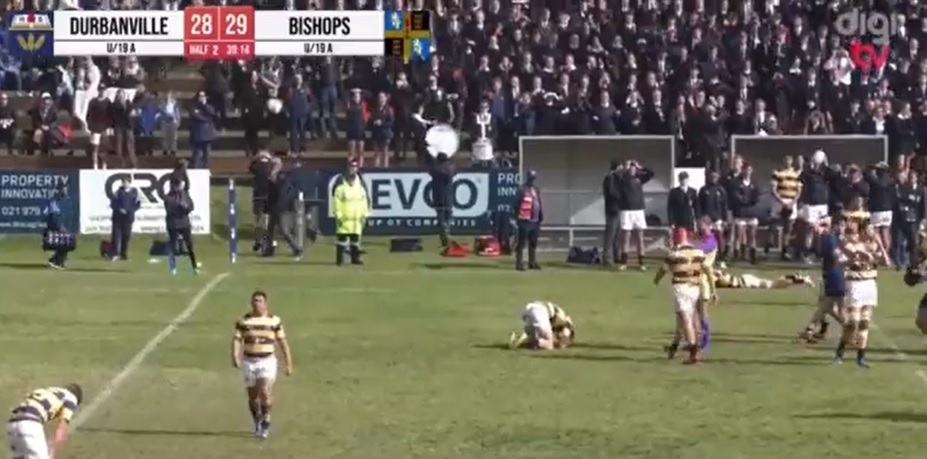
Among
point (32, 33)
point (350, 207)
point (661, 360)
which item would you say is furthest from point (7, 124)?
point (661, 360)

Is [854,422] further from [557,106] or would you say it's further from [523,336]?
[557,106]

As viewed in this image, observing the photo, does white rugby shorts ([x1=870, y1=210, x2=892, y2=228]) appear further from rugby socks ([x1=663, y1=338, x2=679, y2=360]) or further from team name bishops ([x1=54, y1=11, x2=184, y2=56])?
team name bishops ([x1=54, y1=11, x2=184, y2=56])

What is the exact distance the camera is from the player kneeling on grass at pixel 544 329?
28.1 meters

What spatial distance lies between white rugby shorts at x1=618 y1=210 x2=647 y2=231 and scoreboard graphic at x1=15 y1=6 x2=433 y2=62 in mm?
8967

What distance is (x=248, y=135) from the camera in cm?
4900

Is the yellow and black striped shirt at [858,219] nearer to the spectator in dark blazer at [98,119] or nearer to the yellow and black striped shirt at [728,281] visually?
the yellow and black striped shirt at [728,281]

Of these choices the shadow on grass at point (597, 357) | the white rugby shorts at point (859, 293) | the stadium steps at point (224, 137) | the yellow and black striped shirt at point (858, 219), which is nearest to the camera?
A: the white rugby shorts at point (859, 293)

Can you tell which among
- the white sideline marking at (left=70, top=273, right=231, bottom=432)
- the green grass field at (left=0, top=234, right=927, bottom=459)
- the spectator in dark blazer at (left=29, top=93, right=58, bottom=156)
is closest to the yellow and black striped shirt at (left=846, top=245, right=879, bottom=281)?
the green grass field at (left=0, top=234, right=927, bottom=459)

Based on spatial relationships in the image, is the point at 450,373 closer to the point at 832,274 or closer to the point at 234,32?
the point at 832,274

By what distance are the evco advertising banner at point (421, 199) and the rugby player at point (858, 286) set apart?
19.6 metres

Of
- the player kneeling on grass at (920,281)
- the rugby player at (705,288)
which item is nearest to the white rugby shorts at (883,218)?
the rugby player at (705,288)

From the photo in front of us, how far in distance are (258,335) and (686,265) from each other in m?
7.34

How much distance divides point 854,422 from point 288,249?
2370cm

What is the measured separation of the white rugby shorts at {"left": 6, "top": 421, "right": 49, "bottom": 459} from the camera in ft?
52.1
